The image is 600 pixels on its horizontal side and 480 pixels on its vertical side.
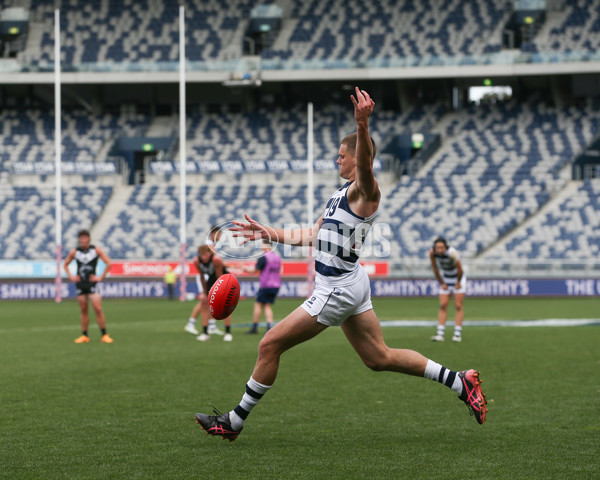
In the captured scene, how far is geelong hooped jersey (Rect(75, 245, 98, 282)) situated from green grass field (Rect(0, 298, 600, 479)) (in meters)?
1.35

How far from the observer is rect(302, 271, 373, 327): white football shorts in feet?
23.4

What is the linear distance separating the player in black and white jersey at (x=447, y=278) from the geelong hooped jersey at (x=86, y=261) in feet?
21.2

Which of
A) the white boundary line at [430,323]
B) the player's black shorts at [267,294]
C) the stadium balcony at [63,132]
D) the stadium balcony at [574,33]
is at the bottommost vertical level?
the white boundary line at [430,323]

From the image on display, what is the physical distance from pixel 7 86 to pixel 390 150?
2160 cm

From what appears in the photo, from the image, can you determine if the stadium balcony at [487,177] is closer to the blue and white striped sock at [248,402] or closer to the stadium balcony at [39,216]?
the stadium balcony at [39,216]

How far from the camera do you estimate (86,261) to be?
1727 cm

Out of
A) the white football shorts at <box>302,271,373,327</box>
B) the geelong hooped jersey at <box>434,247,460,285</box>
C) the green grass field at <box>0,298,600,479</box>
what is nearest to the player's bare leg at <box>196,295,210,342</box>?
the green grass field at <box>0,298,600,479</box>

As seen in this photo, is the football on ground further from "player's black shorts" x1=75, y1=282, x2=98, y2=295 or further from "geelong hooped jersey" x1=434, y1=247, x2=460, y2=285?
"player's black shorts" x1=75, y1=282, x2=98, y2=295

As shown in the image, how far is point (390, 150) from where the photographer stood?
4719cm

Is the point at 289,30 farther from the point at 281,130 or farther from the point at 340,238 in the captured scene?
the point at 340,238

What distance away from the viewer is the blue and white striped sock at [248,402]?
7.37 m

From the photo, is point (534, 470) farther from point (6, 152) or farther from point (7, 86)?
point (7, 86)

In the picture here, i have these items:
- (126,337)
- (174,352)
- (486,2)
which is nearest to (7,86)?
(486,2)

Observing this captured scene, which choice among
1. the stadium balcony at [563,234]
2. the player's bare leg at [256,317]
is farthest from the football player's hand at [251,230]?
the stadium balcony at [563,234]
